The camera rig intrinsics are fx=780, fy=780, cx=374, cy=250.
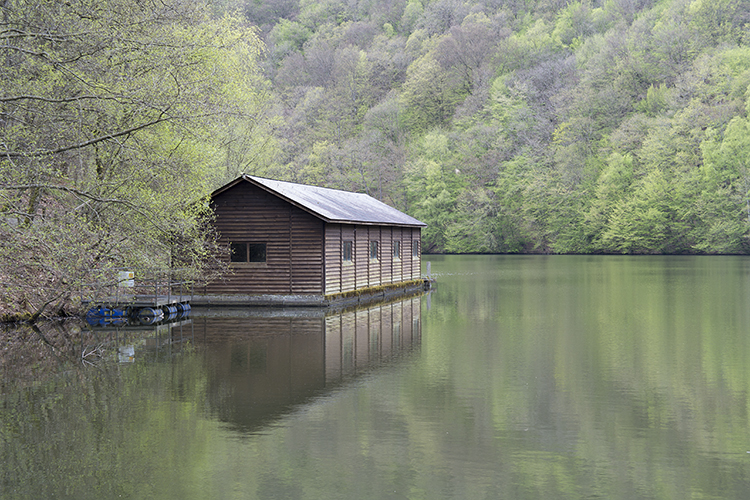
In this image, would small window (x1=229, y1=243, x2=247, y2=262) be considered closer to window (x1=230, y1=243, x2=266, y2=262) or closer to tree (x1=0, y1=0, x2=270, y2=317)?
window (x1=230, y1=243, x2=266, y2=262)

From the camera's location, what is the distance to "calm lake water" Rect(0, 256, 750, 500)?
8.34 metres

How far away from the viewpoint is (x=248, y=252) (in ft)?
96.2

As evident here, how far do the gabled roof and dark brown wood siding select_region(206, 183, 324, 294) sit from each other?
0.53 metres

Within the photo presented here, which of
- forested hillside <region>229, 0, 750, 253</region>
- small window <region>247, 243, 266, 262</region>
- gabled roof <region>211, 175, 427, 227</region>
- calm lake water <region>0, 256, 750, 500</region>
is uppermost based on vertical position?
forested hillside <region>229, 0, 750, 253</region>

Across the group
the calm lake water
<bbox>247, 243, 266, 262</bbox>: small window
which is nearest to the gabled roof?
<bbox>247, 243, 266, 262</bbox>: small window

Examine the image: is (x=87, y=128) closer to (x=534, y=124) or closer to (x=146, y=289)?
(x=146, y=289)

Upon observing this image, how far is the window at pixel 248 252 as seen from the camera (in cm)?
2928

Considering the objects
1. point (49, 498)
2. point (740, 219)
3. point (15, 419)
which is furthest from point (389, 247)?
point (740, 219)

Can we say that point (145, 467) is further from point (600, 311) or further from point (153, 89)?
point (600, 311)

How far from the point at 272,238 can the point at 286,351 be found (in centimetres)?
1205

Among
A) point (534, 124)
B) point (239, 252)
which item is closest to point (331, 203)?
point (239, 252)

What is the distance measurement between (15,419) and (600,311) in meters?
19.1

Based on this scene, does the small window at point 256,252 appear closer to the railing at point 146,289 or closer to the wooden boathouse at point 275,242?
the wooden boathouse at point 275,242

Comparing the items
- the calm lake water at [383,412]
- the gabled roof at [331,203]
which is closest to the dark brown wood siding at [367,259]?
the gabled roof at [331,203]
